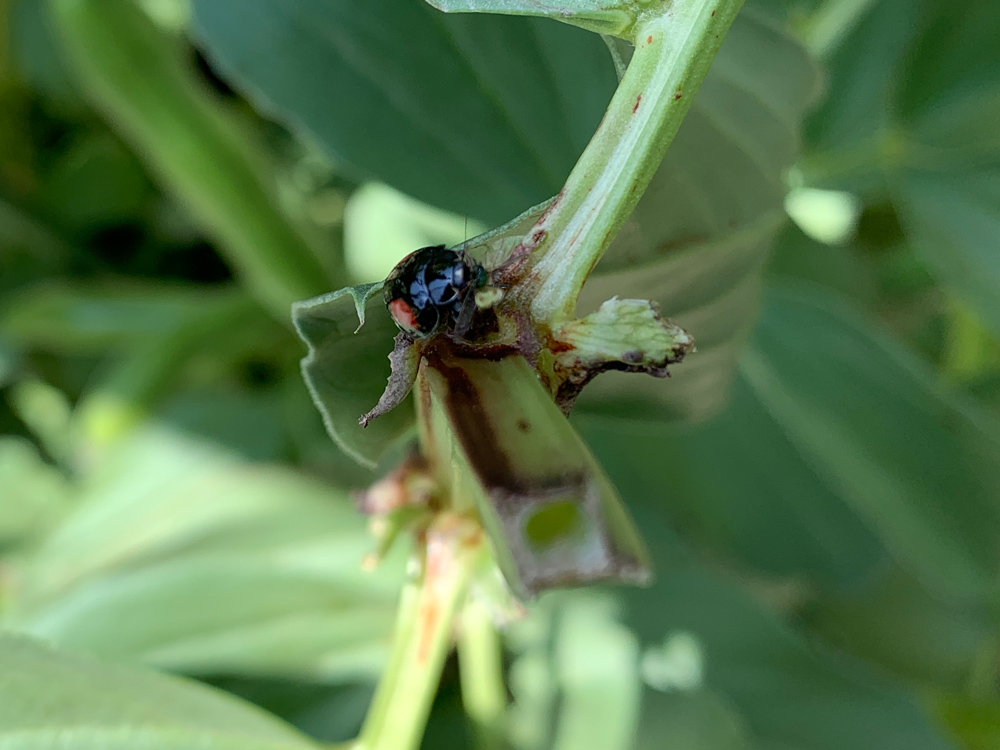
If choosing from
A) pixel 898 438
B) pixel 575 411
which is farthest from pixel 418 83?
pixel 898 438

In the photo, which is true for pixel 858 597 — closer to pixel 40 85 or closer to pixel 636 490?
pixel 636 490

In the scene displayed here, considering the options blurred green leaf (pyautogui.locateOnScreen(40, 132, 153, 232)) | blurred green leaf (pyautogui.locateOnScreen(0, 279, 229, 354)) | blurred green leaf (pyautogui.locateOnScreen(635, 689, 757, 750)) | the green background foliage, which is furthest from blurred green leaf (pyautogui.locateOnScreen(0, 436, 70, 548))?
blurred green leaf (pyautogui.locateOnScreen(635, 689, 757, 750))

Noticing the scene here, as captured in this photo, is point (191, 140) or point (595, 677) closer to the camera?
point (595, 677)

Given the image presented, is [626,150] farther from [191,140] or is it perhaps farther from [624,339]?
[191,140]

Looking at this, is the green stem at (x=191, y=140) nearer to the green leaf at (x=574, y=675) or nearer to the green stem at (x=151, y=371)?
the green stem at (x=151, y=371)

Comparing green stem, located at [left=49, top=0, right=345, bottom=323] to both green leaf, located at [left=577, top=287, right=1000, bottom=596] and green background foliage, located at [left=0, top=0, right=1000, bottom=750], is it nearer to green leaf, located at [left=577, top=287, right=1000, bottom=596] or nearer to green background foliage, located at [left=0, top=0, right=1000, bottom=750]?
green background foliage, located at [left=0, top=0, right=1000, bottom=750]

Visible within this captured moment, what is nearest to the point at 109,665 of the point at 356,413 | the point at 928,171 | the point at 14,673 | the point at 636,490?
the point at 14,673
